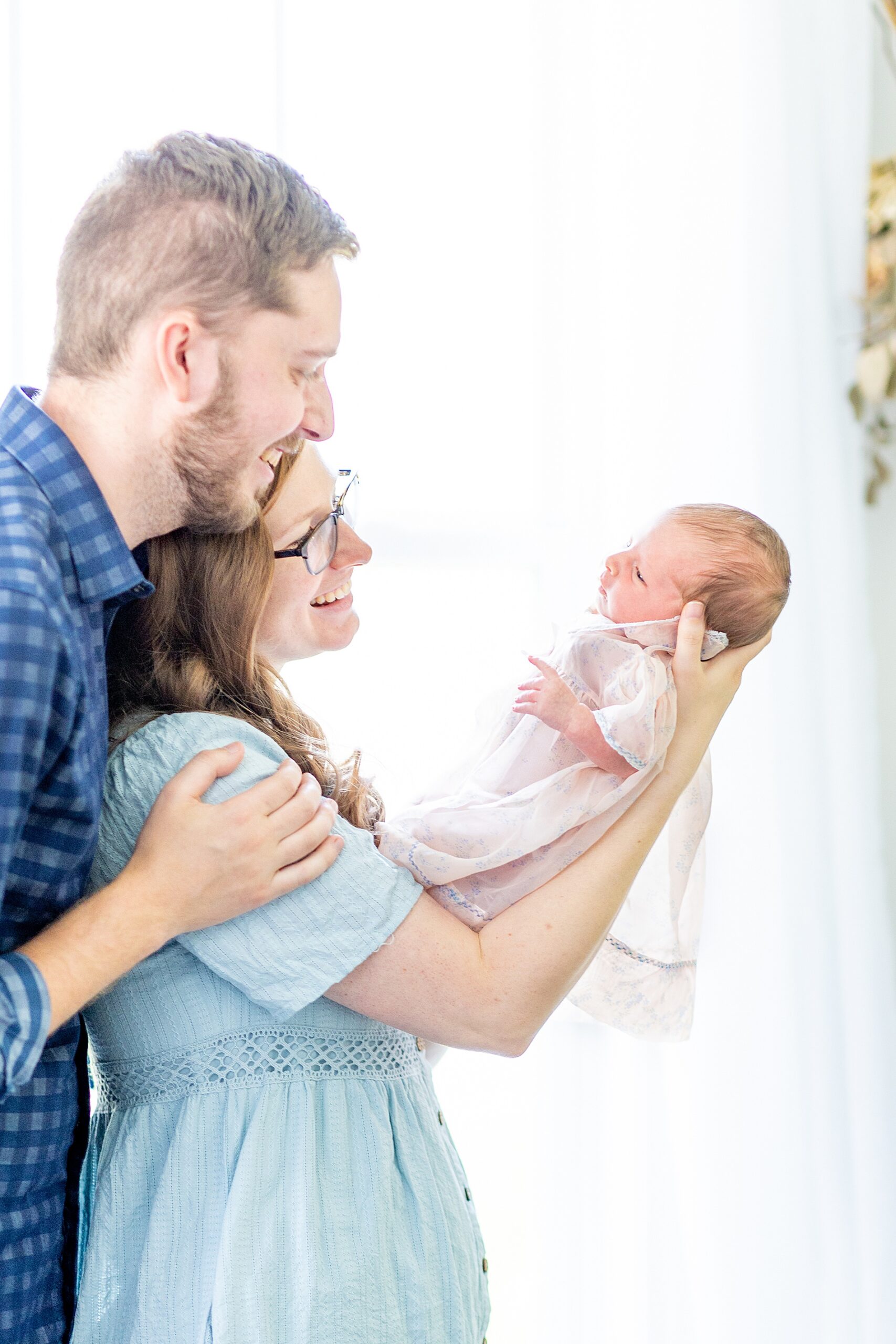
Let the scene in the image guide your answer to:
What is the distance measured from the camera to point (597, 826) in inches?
50.2

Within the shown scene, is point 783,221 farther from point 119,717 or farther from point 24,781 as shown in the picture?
point 24,781

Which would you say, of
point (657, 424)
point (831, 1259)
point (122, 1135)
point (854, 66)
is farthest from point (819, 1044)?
point (854, 66)

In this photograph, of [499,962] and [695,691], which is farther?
[695,691]

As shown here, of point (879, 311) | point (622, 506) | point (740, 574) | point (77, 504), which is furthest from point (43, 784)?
point (879, 311)

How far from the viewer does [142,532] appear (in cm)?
104

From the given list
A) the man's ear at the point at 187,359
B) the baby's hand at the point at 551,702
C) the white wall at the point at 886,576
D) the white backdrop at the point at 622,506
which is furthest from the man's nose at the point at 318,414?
the white wall at the point at 886,576

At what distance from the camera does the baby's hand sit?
1.29 metres

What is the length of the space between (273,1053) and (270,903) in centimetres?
17

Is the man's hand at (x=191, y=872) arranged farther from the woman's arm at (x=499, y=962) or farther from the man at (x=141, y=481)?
the woman's arm at (x=499, y=962)

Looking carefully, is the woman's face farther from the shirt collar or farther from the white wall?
the white wall

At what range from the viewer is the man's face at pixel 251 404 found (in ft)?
3.25

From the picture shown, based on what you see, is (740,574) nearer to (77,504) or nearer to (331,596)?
(331,596)

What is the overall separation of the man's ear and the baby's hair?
0.67 m

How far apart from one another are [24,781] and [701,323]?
173 cm
